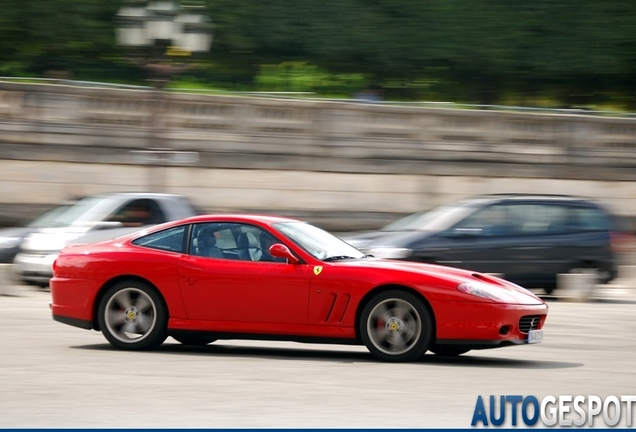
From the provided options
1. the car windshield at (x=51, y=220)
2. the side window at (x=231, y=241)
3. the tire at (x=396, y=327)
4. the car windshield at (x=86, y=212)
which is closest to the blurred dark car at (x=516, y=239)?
the car windshield at (x=86, y=212)

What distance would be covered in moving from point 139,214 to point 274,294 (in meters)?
9.63

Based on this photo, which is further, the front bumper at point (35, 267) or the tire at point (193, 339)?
the front bumper at point (35, 267)

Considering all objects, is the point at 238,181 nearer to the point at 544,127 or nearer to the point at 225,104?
the point at 225,104

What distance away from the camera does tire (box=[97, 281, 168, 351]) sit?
10.5 m

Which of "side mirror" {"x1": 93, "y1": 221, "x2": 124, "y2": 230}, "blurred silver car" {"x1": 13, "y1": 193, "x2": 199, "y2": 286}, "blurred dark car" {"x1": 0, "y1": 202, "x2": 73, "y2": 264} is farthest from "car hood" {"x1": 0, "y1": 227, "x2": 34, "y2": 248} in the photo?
"side mirror" {"x1": 93, "y1": 221, "x2": 124, "y2": 230}

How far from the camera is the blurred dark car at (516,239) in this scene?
1812 cm

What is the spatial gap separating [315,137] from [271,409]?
77.7 ft

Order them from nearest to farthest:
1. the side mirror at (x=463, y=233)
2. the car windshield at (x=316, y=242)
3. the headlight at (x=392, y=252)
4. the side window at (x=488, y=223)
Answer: the car windshield at (x=316, y=242) → the headlight at (x=392, y=252) → the side mirror at (x=463, y=233) → the side window at (x=488, y=223)

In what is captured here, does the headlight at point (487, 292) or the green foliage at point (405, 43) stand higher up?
the green foliage at point (405, 43)

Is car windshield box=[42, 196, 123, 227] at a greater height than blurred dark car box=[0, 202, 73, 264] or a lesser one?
greater

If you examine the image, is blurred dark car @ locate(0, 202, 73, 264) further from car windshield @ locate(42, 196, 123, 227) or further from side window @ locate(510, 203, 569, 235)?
side window @ locate(510, 203, 569, 235)

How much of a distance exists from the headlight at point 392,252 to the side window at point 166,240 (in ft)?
24.0

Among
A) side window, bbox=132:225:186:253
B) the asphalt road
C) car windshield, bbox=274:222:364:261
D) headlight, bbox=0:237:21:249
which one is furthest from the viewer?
headlight, bbox=0:237:21:249

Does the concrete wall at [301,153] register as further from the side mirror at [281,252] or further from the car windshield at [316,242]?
the side mirror at [281,252]
